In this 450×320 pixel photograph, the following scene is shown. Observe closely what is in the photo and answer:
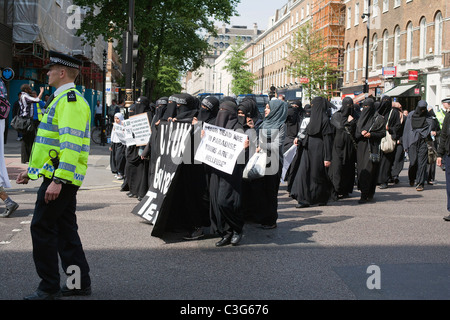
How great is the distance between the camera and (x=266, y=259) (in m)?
6.53

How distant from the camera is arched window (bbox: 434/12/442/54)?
35.2 m

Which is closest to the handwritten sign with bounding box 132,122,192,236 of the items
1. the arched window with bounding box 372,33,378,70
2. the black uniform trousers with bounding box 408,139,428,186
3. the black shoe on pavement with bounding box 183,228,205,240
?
the black shoe on pavement with bounding box 183,228,205,240

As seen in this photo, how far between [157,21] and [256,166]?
76.3ft

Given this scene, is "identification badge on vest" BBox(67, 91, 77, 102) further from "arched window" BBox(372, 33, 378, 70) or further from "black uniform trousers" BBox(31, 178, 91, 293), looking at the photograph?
"arched window" BBox(372, 33, 378, 70)

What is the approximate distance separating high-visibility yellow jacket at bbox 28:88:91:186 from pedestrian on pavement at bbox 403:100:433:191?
10682 mm

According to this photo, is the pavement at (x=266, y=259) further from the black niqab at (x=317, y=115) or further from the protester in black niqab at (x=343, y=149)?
the protester in black niqab at (x=343, y=149)

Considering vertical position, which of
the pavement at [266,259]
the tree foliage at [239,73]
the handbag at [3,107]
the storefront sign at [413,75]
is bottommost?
the pavement at [266,259]

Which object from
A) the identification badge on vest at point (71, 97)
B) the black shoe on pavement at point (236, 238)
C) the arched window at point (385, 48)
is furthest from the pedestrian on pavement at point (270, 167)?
the arched window at point (385, 48)

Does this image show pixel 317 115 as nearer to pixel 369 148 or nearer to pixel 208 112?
pixel 369 148

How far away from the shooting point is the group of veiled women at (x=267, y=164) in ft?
23.8

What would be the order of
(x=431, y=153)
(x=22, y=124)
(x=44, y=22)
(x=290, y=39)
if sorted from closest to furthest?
(x=22, y=124), (x=431, y=153), (x=44, y=22), (x=290, y=39)

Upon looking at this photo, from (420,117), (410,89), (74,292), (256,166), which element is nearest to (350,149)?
(420,117)

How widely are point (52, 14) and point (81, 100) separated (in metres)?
27.5

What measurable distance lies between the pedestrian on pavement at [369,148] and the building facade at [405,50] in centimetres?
2333
